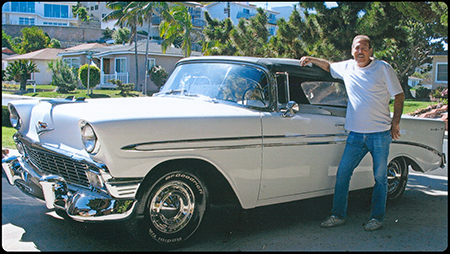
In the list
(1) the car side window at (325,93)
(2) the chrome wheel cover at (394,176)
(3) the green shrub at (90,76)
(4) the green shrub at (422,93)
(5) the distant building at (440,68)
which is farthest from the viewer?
(5) the distant building at (440,68)

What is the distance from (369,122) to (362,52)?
0.69m

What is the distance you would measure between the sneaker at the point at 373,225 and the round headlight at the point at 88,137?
2734mm

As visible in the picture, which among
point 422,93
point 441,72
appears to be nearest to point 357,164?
point 422,93

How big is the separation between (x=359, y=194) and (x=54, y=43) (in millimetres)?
43096

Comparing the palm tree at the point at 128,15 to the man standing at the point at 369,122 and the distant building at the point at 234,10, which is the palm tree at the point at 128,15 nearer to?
the distant building at the point at 234,10

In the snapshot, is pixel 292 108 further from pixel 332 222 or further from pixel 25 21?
pixel 25 21

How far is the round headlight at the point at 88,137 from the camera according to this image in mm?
3253

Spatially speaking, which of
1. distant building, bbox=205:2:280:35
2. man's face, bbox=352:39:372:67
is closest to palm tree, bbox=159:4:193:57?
distant building, bbox=205:2:280:35

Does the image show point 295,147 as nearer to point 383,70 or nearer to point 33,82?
point 383,70

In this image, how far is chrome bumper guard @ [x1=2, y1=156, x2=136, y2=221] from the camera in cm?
319

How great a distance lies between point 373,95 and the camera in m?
4.29

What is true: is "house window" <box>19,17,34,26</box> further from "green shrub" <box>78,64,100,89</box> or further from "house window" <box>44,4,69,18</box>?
"green shrub" <box>78,64,100,89</box>

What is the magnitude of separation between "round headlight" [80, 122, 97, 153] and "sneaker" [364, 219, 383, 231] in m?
2.73

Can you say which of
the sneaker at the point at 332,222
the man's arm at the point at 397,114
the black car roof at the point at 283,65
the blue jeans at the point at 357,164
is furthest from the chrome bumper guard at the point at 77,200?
the man's arm at the point at 397,114
